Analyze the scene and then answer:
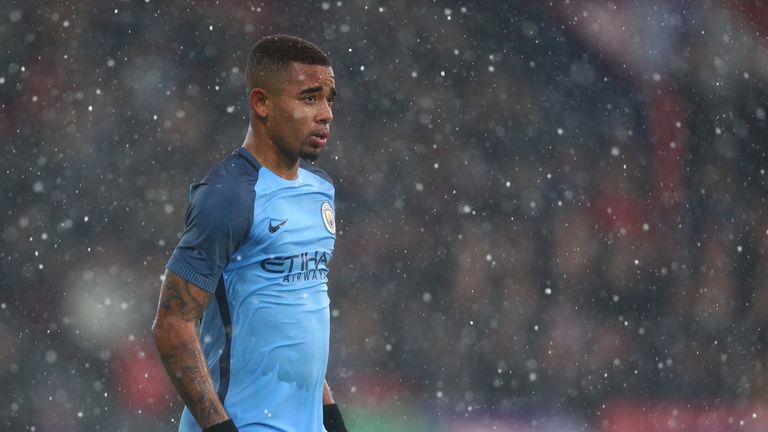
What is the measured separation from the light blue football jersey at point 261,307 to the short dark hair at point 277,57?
7.5 inches

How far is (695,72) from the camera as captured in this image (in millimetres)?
9953

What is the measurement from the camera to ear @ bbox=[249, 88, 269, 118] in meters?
2.64

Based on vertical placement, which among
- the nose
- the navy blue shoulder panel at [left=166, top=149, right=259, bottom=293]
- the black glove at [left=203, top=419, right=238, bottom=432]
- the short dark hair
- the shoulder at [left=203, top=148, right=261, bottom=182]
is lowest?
the black glove at [left=203, top=419, right=238, bottom=432]

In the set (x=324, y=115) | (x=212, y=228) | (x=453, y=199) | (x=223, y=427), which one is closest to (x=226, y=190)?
(x=212, y=228)

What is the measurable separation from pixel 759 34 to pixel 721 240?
6.36ft

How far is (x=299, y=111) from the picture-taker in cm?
261

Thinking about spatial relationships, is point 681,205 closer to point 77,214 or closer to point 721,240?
point 721,240

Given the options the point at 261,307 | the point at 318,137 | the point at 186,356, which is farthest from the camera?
the point at 318,137

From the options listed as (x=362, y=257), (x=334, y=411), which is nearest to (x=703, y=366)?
(x=362, y=257)

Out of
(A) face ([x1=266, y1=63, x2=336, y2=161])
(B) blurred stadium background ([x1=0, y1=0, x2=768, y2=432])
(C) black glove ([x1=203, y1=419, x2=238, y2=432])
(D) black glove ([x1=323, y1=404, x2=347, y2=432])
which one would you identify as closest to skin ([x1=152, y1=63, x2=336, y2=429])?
(A) face ([x1=266, y1=63, x2=336, y2=161])

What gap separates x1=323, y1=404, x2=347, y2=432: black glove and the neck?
657mm

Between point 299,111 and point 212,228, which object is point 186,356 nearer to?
point 212,228

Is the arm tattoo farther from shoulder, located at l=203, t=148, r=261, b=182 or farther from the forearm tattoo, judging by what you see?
shoulder, located at l=203, t=148, r=261, b=182

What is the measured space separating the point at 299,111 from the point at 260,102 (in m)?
0.11
